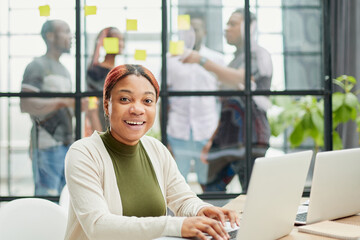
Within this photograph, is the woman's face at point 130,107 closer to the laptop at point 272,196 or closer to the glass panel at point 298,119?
the laptop at point 272,196

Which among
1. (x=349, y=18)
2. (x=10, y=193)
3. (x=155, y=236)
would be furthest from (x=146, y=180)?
(x=349, y=18)

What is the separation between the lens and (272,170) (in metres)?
1.34

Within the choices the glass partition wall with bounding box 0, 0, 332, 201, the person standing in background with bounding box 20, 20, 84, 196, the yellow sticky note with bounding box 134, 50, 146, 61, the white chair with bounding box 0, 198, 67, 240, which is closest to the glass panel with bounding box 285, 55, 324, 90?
the glass partition wall with bounding box 0, 0, 332, 201

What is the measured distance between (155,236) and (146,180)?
13.6 inches

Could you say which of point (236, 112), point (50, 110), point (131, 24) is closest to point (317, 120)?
point (236, 112)

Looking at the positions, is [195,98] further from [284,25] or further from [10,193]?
[10,193]

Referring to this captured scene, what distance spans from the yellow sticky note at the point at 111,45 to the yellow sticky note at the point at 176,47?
1.19ft

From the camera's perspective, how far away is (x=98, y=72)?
3283 mm

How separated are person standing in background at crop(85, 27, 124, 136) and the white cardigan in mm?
1479

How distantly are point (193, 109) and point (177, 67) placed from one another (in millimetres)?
300

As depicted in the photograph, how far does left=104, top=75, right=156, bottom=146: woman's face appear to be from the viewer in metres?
1.68

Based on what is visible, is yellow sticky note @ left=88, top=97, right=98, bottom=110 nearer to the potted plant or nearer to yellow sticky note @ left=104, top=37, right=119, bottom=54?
yellow sticky note @ left=104, top=37, right=119, bottom=54

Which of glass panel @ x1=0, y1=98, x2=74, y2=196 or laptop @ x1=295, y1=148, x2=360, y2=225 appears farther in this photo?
glass panel @ x1=0, y1=98, x2=74, y2=196

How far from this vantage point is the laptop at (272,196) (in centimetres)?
129
